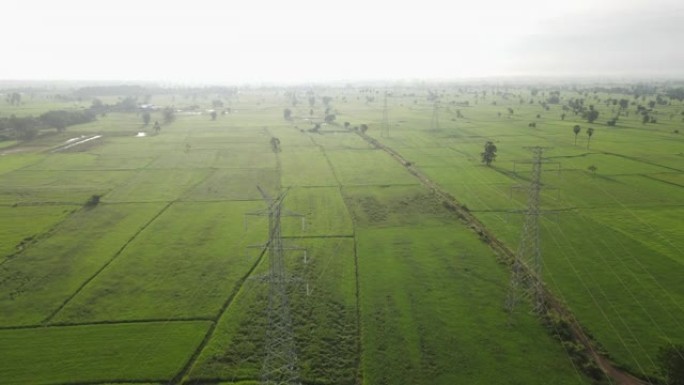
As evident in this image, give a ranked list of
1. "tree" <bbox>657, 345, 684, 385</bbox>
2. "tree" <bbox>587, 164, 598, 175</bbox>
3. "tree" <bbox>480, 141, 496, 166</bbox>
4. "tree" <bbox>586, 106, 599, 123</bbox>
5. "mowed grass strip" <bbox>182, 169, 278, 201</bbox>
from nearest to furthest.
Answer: "tree" <bbox>657, 345, 684, 385</bbox> < "mowed grass strip" <bbox>182, 169, 278, 201</bbox> < "tree" <bbox>587, 164, 598, 175</bbox> < "tree" <bbox>480, 141, 496, 166</bbox> < "tree" <bbox>586, 106, 599, 123</bbox>

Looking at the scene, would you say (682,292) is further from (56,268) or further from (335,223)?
(56,268)

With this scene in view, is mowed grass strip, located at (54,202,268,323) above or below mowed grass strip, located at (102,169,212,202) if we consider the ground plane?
below

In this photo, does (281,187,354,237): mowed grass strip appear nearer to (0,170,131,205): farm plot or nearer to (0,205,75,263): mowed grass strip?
(0,205,75,263): mowed grass strip

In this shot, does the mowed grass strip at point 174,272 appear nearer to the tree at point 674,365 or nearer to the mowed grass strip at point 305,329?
the mowed grass strip at point 305,329

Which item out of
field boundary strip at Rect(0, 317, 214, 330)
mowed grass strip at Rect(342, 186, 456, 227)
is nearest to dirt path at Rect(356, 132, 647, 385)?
mowed grass strip at Rect(342, 186, 456, 227)

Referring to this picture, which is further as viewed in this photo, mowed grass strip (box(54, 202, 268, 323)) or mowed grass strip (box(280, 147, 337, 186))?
mowed grass strip (box(280, 147, 337, 186))

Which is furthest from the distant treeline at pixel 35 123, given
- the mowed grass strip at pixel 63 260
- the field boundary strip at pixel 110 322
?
the field boundary strip at pixel 110 322

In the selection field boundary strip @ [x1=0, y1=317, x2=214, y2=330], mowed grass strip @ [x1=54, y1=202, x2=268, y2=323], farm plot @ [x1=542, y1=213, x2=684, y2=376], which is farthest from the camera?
mowed grass strip @ [x1=54, y1=202, x2=268, y2=323]
